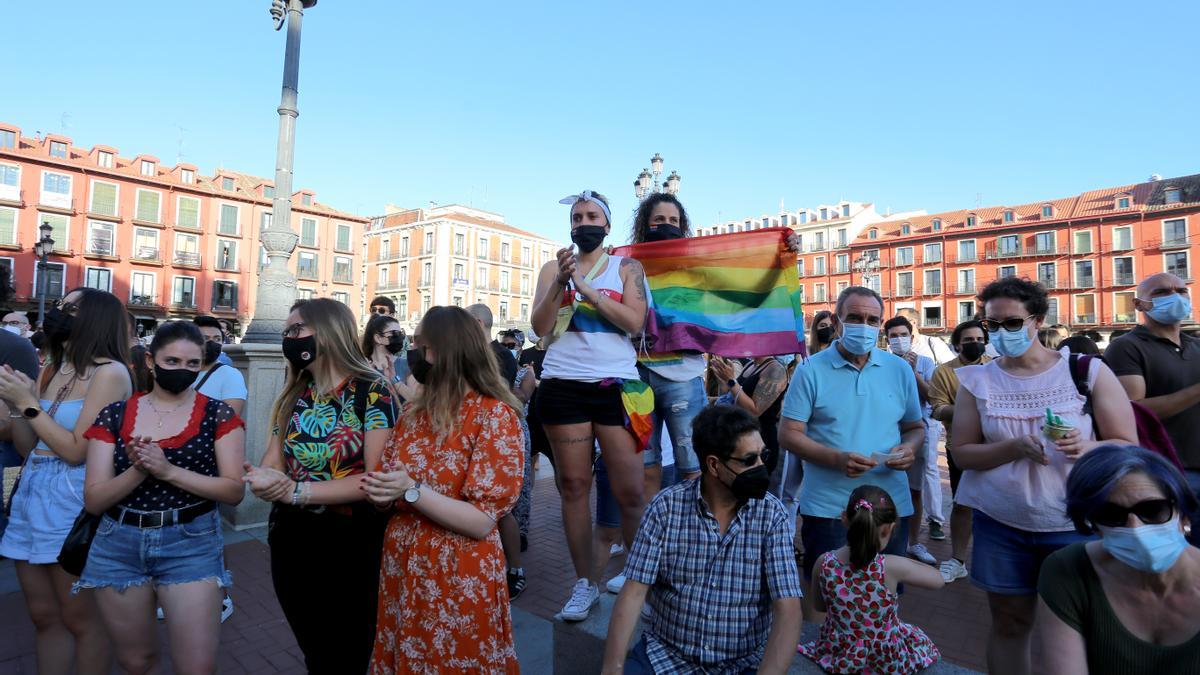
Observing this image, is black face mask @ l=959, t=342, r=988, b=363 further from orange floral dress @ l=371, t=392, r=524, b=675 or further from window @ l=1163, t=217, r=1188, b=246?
window @ l=1163, t=217, r=1188, b=246

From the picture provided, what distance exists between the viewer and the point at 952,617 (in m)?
4.15

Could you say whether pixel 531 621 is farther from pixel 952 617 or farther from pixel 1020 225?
pixel 1020 225

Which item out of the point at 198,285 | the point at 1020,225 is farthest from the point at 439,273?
the point at 1020,225

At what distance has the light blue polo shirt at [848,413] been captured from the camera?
3.04 m

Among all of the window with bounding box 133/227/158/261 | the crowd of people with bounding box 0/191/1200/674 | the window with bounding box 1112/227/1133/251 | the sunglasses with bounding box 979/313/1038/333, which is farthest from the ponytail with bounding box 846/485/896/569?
the window with bounding box 1112/227/1133/251

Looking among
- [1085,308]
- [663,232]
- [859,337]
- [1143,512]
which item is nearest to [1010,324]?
[859,337]

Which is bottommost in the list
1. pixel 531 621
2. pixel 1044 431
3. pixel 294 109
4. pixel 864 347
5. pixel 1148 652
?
pixel 531 621

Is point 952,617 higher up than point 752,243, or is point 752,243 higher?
point 752,243

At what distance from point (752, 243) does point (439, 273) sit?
59703mm

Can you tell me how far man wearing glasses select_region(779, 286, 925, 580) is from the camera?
9.87 ft

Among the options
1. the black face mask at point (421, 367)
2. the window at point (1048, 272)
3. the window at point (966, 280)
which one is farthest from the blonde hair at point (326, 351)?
the window at point (966, 280)

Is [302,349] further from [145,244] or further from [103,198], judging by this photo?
[103,198]

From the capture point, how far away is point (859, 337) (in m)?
3.11

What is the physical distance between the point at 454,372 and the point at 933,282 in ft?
191
